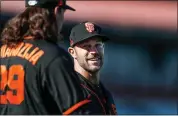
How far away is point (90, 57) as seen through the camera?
3.77 meters

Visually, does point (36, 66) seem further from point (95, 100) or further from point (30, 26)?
point (95, 100)

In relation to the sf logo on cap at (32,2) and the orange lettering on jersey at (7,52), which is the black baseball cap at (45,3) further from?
the orange lettering on jersey at (7,52)

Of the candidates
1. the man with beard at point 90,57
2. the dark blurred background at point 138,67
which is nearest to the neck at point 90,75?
the man with beard at point 90,57

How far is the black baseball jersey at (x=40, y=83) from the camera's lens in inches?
126

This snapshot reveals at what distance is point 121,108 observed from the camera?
11.1 metres

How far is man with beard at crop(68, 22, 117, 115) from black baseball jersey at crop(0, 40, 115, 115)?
0.29m

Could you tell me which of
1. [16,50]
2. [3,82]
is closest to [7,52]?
[16,50]

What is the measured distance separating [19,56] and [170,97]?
1002 cm

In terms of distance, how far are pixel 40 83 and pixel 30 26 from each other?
369 mm

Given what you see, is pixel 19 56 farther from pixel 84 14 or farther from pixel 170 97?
pixel 84 14

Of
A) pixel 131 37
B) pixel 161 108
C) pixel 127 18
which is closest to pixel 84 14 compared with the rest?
pixel 127 18

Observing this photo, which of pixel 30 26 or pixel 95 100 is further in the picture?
pixel 95 100

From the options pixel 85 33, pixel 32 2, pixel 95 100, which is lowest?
pixel 95 100

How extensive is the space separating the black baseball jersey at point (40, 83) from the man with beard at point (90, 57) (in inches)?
11.6
